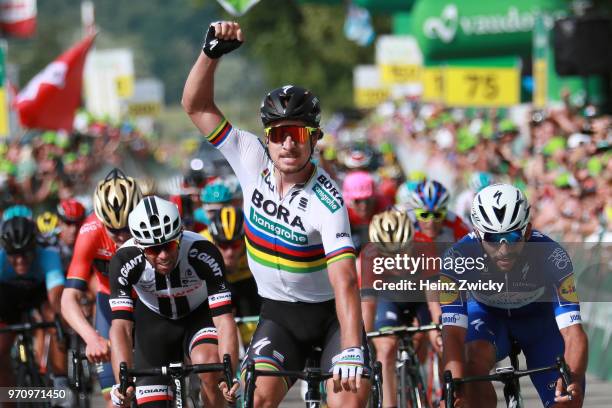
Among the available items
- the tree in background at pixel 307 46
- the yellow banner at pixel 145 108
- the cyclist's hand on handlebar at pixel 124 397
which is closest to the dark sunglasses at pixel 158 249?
the cyclist's hand on handlebar at pixel 124 397

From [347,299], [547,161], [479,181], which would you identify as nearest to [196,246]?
[347,299]

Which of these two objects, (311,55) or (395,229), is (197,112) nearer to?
(395,229)

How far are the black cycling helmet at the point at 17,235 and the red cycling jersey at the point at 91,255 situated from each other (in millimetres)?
656

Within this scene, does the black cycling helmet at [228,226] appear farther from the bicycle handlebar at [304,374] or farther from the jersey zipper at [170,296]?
the bicycle handlebar at [304,374]

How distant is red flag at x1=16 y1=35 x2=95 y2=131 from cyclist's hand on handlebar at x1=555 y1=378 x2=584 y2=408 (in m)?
14.3

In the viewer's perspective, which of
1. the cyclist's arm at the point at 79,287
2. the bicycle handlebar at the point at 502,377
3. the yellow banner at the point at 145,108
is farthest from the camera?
the yellow banner at the point at 145,108

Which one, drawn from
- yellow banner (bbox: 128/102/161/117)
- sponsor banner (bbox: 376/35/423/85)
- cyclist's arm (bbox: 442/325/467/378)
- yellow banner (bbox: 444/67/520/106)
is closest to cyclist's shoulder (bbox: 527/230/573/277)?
cyclist's arm (bbox: 442/325/467/378)

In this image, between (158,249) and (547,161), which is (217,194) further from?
Answer: (547,161)

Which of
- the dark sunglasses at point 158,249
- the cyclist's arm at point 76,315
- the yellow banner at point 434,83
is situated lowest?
the cyclist's arm at point 76,315

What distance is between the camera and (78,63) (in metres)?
20.3

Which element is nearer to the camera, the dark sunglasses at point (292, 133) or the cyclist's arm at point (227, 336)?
the dark sunglasses at point (292, 133)

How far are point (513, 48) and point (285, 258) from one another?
802 inches

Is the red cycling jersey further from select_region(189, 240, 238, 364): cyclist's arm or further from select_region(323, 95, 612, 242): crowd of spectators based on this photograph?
select_region(323, 95, 612, 242): crowd of spectators

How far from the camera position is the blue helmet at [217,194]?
34.2 feet
